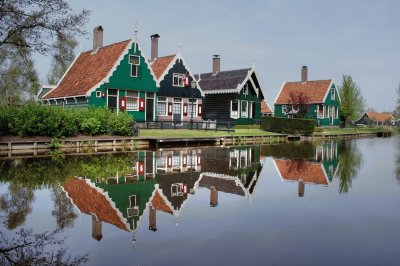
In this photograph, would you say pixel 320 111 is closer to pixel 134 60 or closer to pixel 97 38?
pixel 134 60

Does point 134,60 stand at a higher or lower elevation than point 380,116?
higher

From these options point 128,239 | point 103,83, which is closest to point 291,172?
point 128,239

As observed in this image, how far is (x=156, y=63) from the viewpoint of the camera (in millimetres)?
42625

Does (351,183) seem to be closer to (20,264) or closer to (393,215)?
(393,215)

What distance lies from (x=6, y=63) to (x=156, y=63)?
97.9 feet

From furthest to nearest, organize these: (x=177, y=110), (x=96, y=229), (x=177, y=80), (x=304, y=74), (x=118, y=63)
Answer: (x=304, y=74), (x=177, y=110), (x=177, y=80), (x=118, y=63), (x=96, y=229)

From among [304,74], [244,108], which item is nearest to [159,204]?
[244,108]

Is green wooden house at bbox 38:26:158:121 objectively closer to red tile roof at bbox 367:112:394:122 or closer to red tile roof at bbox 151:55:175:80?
red tile roof at bbox 151:55:175:80

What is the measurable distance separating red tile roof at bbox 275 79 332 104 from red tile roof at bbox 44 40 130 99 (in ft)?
106

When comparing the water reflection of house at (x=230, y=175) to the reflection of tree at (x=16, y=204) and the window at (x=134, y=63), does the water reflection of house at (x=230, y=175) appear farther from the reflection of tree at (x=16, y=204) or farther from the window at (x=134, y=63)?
the window at (x=134, y=63)

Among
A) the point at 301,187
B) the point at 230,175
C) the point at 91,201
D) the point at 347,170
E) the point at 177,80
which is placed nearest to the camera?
the point at 91,201

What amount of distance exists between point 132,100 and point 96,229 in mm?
29088

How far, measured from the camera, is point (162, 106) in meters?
40.3

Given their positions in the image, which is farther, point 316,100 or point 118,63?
point 316,100
